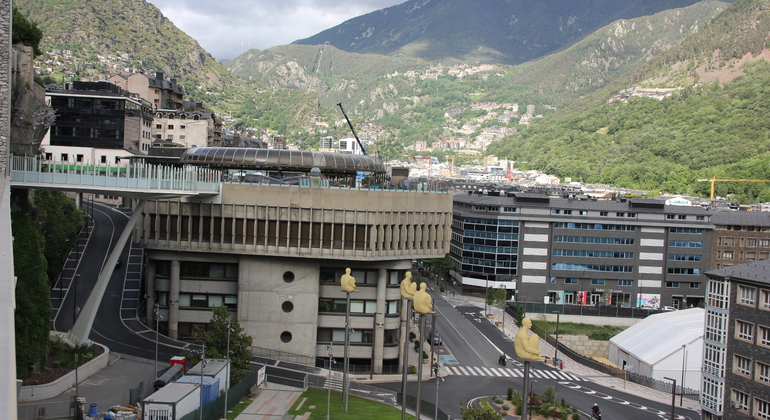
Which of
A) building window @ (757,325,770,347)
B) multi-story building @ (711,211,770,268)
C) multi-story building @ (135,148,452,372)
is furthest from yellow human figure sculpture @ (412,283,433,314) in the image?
multi-story building @ (711,211,770,268)

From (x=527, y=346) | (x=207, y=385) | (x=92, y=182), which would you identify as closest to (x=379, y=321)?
(x=207, y=385)

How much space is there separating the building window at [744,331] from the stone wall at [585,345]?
38.4 meters

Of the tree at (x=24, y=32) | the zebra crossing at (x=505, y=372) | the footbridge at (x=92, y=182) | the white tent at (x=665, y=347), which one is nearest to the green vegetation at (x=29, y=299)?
the footbridge at (x=92, y=182)

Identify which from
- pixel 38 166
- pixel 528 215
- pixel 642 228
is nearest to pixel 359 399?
pixel 38 166

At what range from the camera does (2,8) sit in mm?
33844

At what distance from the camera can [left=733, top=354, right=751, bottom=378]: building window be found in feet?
141

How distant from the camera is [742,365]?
4362 centimetres

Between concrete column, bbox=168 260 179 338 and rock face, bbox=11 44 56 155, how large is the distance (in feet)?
45.8

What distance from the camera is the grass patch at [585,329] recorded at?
86.5 m

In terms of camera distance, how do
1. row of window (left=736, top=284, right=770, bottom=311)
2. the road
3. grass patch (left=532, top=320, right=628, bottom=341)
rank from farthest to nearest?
grass patch (left=532, top=320, right=628, bottom=341) < the road < row of window (left=736, top=284, right=770, bottom=311)

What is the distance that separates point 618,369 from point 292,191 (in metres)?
37.8

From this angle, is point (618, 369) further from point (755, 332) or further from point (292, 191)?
point (292, 191)

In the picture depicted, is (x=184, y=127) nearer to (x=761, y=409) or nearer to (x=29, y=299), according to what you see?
(x=29, y=299)

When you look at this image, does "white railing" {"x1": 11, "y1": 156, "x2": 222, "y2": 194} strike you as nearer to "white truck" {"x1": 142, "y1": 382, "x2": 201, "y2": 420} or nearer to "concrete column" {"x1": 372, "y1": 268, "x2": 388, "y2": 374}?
"white truck" {"x1": 142, "y1": 382, "x2": 201, "y2": 420}
